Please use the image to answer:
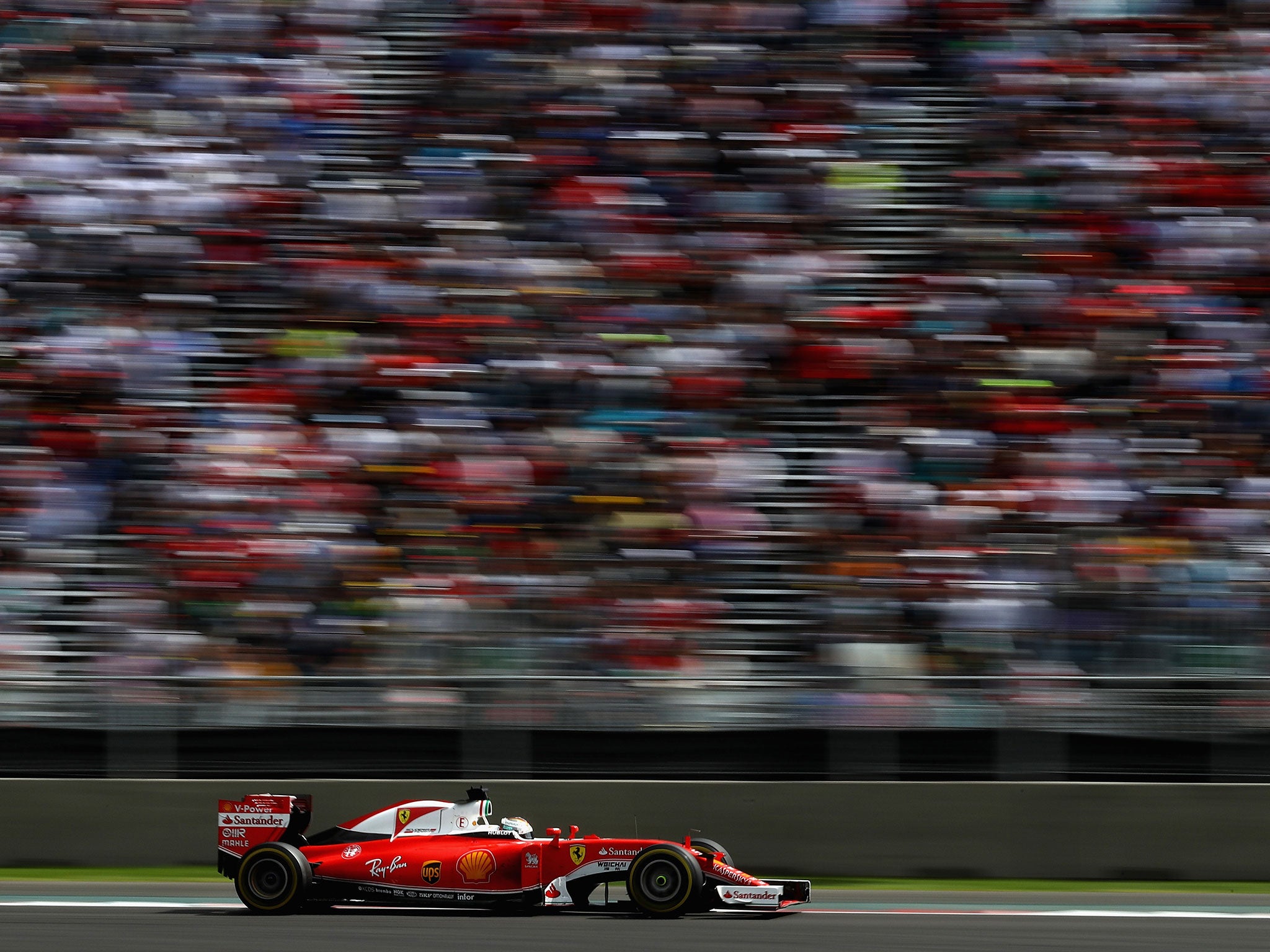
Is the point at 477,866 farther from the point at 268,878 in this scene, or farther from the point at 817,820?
the point at 817,820

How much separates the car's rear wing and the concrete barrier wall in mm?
1654

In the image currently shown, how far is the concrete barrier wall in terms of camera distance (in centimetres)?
1009

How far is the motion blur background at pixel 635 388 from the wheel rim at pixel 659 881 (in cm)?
202

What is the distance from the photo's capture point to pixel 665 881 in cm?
844

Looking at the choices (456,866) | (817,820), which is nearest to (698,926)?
(456,866)

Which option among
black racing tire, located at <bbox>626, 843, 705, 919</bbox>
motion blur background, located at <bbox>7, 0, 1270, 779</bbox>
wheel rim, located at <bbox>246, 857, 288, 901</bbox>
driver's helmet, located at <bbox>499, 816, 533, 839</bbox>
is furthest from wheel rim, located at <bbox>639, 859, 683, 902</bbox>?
motion blur background, located at <bbox>7, 0, 1270, 779</bbox>

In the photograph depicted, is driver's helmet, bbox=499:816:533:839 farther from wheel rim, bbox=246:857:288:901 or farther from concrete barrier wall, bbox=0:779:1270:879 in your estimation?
concrete barrier wall, bbox=0:779:1270:879

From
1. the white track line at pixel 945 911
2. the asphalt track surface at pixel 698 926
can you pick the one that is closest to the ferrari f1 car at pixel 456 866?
the asphalt track surface at pixel 698 926

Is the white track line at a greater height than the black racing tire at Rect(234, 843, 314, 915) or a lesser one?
lesser

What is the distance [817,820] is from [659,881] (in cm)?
219

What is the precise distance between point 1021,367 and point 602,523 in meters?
3.31

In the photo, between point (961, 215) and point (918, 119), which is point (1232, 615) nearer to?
point (961, 215)

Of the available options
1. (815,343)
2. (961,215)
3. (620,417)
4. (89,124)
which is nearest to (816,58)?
(961,215)

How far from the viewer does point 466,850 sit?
8.66 m
